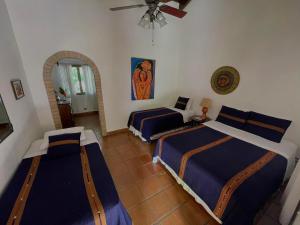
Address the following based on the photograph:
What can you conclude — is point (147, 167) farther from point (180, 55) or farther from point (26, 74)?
point (180, 55)

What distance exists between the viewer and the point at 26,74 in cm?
233

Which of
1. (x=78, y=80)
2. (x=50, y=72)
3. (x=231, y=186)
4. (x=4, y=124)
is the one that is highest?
(x=50, y=72)

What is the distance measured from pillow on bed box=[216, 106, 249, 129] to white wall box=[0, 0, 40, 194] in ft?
11.1

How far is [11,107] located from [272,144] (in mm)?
3718

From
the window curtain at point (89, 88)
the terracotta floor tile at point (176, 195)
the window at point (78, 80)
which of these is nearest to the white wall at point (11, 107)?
the terracotta floor tile at point (176, 195)

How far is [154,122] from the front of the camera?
2865mm

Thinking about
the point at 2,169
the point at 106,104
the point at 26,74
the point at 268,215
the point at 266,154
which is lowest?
the point at 268,215

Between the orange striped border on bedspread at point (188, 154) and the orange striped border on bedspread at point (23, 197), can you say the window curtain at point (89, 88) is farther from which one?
the orange striped border on bedspread at point (188, 154)

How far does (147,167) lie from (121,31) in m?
2.99

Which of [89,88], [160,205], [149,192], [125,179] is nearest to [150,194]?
[149,192]

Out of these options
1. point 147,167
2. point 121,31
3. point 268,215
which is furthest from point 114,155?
point 121,31

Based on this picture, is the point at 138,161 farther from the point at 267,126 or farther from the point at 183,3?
the point at 183,3

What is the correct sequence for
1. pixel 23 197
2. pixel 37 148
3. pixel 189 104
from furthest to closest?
pixel 189 104 < pixel 37 148 < pixel 23 197

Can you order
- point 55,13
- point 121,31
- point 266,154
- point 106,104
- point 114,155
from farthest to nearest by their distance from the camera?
point 106,104
point 121,31
point 114,155
point 55,13
point 266,154
